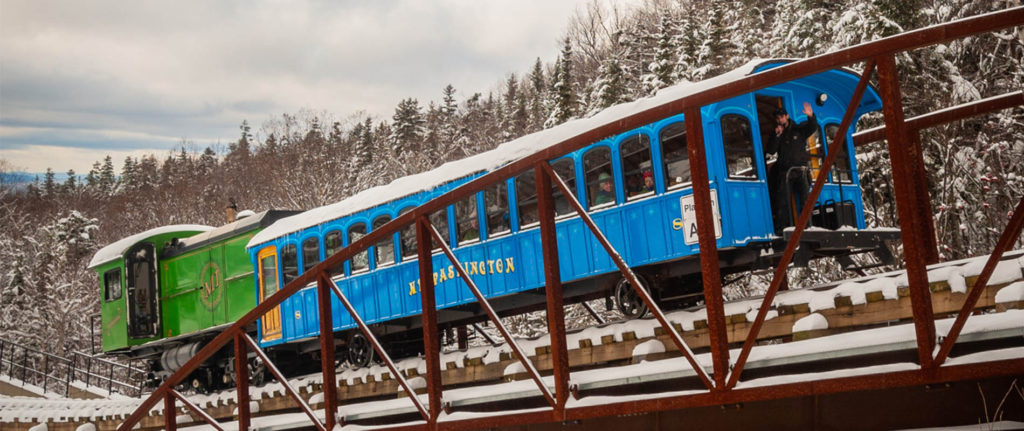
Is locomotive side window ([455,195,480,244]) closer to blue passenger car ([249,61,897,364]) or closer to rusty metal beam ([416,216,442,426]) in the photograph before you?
blue passenger car ([249,61,897,364])

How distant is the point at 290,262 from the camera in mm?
15062

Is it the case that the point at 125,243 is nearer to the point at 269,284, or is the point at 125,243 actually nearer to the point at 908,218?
the point at 269,284

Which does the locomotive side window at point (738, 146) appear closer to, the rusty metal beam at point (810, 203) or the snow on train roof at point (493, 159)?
the snow on train roof at point (493, 159)

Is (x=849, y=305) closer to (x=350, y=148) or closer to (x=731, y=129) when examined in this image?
(x=731, y=129)

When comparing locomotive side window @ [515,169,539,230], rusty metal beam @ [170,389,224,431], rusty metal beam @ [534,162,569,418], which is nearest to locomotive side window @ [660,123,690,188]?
locomotive side window @ [515,169,539,230]

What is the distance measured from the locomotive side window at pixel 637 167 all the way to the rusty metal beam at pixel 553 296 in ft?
13.0

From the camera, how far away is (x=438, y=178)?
41.2 feet

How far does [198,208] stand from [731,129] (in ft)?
180

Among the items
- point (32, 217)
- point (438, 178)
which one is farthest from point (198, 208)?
point (438, 178)

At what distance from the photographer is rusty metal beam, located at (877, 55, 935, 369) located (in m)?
4.36

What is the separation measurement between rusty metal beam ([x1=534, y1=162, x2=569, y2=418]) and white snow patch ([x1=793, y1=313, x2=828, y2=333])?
1839 mm

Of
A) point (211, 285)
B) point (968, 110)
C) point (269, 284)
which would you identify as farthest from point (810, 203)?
point (211, 285)

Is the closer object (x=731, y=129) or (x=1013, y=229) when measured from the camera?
(x=1013, y=229)

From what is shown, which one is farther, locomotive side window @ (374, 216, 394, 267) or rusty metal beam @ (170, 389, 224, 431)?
locomotive side window @ (374, 216, 394, 267)
